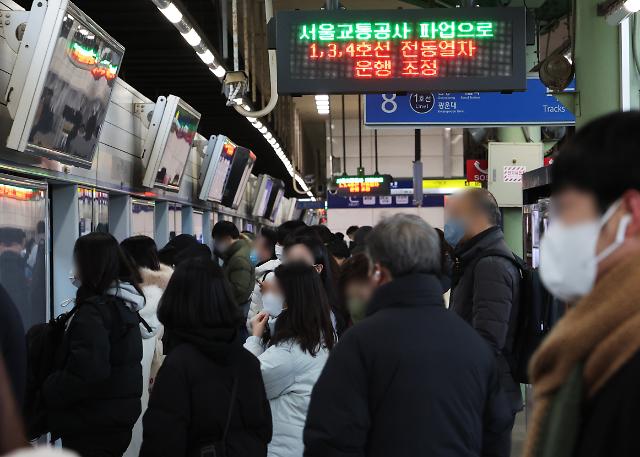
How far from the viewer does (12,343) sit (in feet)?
8.38

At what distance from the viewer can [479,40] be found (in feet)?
19.9

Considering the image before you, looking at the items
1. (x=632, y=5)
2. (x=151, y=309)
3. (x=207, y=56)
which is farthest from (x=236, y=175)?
(x=632, y=5)

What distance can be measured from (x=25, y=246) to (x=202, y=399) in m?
3.08

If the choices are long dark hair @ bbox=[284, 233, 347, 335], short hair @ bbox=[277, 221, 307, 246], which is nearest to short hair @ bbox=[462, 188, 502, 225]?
long dark hair @ bbox=[284, 233, 347, 335]

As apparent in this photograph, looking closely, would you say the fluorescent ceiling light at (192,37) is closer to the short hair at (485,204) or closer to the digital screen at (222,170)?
the short hair at (485,204)

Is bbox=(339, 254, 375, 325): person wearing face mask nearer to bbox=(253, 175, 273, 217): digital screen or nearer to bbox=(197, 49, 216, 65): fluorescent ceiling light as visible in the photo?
bbox=(197, 49, 216, 65): fluorescent ceiling light

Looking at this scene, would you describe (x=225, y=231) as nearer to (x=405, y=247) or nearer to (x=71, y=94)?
(x=71, y=94)

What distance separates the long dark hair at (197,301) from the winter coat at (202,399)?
1.3 inches

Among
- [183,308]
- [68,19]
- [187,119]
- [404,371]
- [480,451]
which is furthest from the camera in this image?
[187,119]

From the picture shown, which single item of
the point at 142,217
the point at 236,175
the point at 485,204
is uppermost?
the point at 236,175

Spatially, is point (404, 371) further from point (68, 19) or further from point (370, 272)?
point (68, 19)

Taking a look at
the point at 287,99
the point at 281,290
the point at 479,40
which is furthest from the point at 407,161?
the point at 281,290

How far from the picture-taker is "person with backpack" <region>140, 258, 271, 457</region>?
9.77 ft

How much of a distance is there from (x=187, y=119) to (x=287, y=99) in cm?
1311
